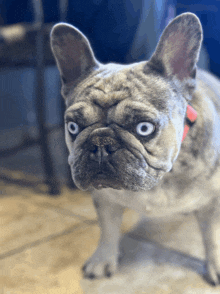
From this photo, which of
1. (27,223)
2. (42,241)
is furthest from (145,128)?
(27,223)

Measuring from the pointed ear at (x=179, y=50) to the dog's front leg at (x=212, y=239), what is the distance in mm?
384

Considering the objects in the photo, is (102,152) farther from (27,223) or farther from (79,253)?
(27,223)

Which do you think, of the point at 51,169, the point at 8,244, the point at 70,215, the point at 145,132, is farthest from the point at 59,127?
the point at 145,132

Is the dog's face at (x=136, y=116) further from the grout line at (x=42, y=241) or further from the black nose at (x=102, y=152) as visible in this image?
the grout line at (x=42, y=241)

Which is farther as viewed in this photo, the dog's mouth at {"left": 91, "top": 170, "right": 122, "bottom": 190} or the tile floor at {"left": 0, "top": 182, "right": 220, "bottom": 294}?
the tile floor at {"left": 0, "top": 182, "right": 220, "bottom": 294}

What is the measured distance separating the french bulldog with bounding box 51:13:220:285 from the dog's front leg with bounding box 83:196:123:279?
0.34 feet

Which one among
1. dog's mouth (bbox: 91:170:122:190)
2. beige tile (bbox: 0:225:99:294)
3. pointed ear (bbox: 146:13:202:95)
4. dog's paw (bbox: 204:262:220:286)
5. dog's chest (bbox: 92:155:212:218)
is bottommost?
beige tile (bbox: 0:225:99:294)

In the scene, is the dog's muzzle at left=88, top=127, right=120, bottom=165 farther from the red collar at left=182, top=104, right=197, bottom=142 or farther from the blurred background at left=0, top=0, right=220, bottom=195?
the blurred background at left=0, top=0, right=220, bottom=195

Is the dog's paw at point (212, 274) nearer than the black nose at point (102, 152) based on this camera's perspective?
No

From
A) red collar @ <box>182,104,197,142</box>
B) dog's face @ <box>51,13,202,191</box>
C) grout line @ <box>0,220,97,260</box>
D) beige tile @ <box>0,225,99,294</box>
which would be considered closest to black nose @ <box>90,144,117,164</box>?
dog's face @ <box>51,13,202,191</box>

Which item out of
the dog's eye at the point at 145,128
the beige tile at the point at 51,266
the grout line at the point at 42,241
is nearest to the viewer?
the dog's eye at the point at 145,128

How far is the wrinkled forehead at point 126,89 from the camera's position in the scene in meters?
0.69

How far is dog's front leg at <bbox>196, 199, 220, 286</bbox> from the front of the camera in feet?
2.96

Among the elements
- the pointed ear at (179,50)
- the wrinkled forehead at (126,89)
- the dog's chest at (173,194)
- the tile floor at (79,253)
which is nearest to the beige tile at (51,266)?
the tile floor at (79,253)
